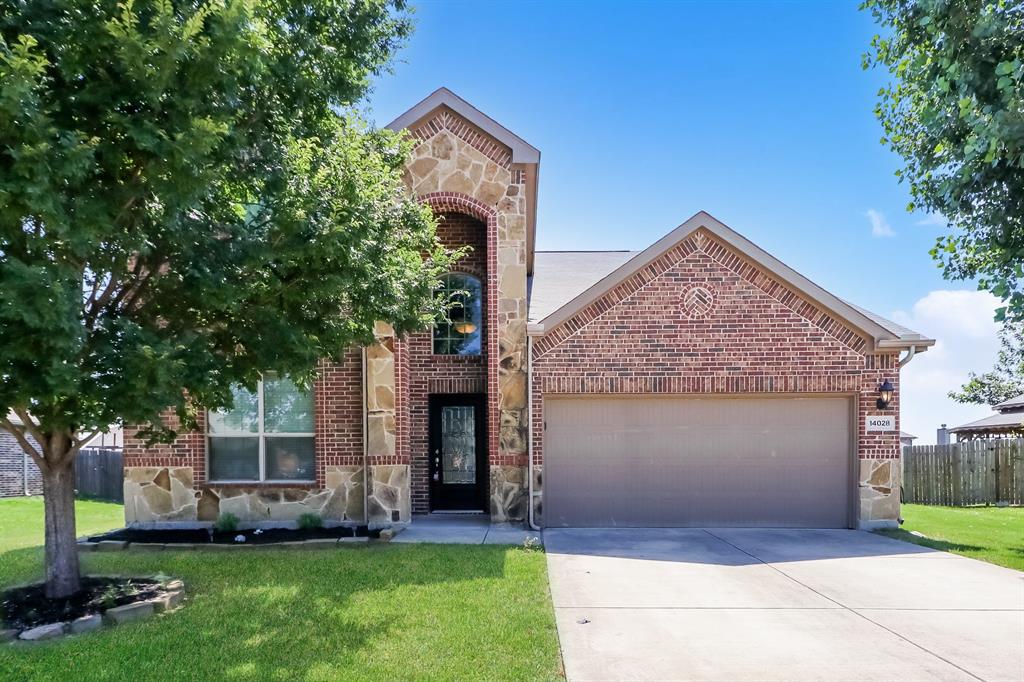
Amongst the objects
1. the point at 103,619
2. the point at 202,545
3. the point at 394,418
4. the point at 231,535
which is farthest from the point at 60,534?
the point at 394,418

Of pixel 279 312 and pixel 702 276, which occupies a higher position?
pixel 702 276

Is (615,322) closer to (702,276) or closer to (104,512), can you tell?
(702,276)

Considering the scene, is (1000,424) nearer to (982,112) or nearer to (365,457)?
(365,457)

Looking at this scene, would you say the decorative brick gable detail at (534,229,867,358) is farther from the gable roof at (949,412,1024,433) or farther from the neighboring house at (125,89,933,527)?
the gable roof at (949,412,1024,433)

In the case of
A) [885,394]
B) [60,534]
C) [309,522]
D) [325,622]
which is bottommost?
[309,522]

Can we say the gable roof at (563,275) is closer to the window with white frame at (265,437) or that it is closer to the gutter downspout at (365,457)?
the gutter downspout at (365,457)

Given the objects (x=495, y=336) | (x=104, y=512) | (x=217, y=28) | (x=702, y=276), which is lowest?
(x=104, y=512)

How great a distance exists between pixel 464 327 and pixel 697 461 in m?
4.67

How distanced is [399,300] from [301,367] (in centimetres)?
146

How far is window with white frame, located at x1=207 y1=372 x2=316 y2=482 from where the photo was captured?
1066 cm

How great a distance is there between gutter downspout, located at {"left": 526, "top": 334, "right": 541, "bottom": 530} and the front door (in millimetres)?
1470

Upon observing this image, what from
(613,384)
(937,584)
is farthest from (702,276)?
(937,584)

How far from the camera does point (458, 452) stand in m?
11.9

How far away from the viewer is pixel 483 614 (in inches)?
234
